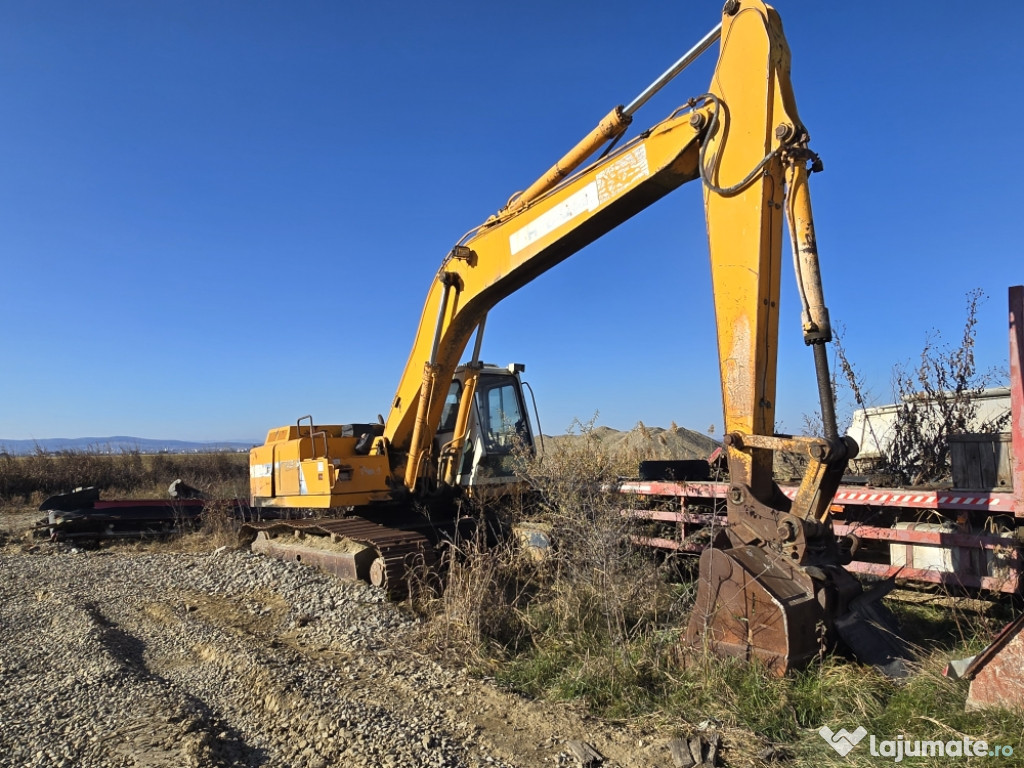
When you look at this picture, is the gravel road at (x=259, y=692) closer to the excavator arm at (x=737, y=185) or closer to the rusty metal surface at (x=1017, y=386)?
the excavator arm at (x=737, y=185)

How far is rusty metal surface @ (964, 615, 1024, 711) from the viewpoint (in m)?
3.55

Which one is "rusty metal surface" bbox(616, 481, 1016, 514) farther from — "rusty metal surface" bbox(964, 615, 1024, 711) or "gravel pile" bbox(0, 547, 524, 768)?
"gravel pile" bbox(0, 547, 524, 768)

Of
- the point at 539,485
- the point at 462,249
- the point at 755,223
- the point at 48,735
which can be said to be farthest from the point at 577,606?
the point at 462,249

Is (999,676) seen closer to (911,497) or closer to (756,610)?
(756,610)

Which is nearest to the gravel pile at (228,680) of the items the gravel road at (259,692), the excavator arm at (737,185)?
the gravel road at (259,692)

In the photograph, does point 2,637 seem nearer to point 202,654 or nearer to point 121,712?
point 202,654

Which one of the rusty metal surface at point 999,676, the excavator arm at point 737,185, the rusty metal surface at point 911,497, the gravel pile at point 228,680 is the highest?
the excavator arm at point 737,185

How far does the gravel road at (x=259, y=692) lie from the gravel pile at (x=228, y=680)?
15 millimetres

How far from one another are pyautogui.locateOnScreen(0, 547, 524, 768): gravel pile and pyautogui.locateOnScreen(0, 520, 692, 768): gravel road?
0.6 inches

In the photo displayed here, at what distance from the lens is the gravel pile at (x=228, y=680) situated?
4.06 metres

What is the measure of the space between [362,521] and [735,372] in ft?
17.5

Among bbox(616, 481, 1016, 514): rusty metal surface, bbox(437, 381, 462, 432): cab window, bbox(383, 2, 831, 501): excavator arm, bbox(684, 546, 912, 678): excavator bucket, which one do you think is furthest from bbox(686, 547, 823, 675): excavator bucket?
bbox(437, 381, 462, 432): cab window

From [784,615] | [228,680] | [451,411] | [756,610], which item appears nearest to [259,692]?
[228,680]

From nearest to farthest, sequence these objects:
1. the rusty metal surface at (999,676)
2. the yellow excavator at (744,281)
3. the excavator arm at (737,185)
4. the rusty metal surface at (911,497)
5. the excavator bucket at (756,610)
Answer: the rusty metal surface at (999,676)
the excavator bucket at (756,610)
the yellow excavator at (744,281)
the excavator arm at (737,185)
the rusty metal surface at (911,497)
